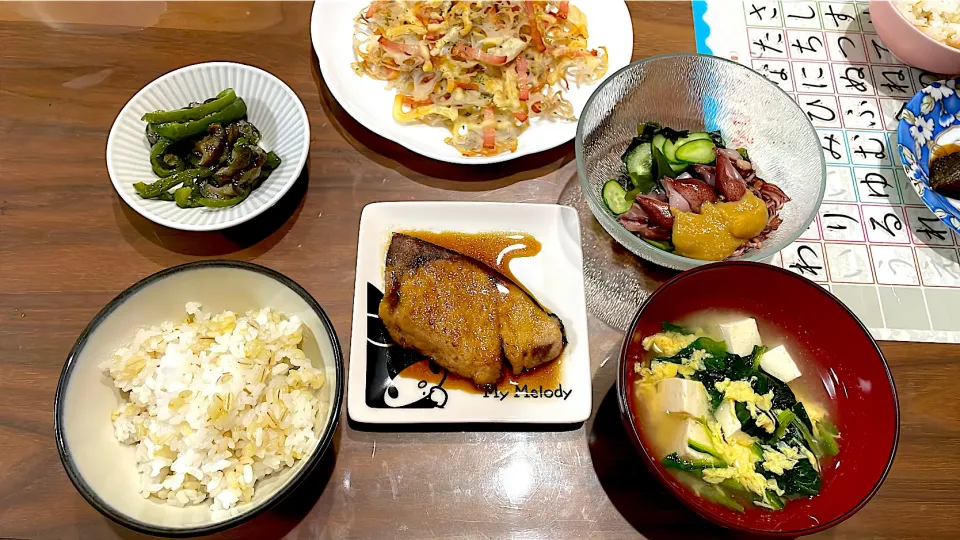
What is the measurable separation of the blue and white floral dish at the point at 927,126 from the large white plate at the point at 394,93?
1.05 meters

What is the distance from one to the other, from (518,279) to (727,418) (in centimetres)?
76

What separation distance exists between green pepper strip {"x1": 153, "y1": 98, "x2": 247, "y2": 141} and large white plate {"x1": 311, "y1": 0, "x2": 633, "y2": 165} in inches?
13.0

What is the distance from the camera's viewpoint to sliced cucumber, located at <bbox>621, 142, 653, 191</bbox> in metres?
2.03

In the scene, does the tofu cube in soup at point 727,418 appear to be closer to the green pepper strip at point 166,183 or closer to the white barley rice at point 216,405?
the white barley rice at point 216,405

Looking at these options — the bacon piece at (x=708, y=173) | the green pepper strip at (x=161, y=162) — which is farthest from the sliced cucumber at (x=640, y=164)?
the green pepper strip at (x=161, y=162)

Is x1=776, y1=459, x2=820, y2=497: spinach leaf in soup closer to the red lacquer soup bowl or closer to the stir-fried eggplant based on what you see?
the red lacquer soup bowl

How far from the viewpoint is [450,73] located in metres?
2.23

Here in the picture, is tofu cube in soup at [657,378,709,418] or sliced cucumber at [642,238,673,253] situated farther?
sliced cucumber at [642,238,673,253]

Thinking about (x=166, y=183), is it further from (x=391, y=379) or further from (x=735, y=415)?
(x=735, y=415)

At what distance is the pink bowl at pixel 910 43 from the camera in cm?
232

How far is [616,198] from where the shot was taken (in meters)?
2.02

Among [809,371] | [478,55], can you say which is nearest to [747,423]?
[809,371]

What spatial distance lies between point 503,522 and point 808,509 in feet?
2.51

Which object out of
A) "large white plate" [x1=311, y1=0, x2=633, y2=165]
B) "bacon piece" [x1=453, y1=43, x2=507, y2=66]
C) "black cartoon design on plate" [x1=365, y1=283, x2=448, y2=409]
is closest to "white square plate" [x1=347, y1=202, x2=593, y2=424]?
"black cartoon design on plate" [x1=365, y1=283, x2=448, y2=409]
